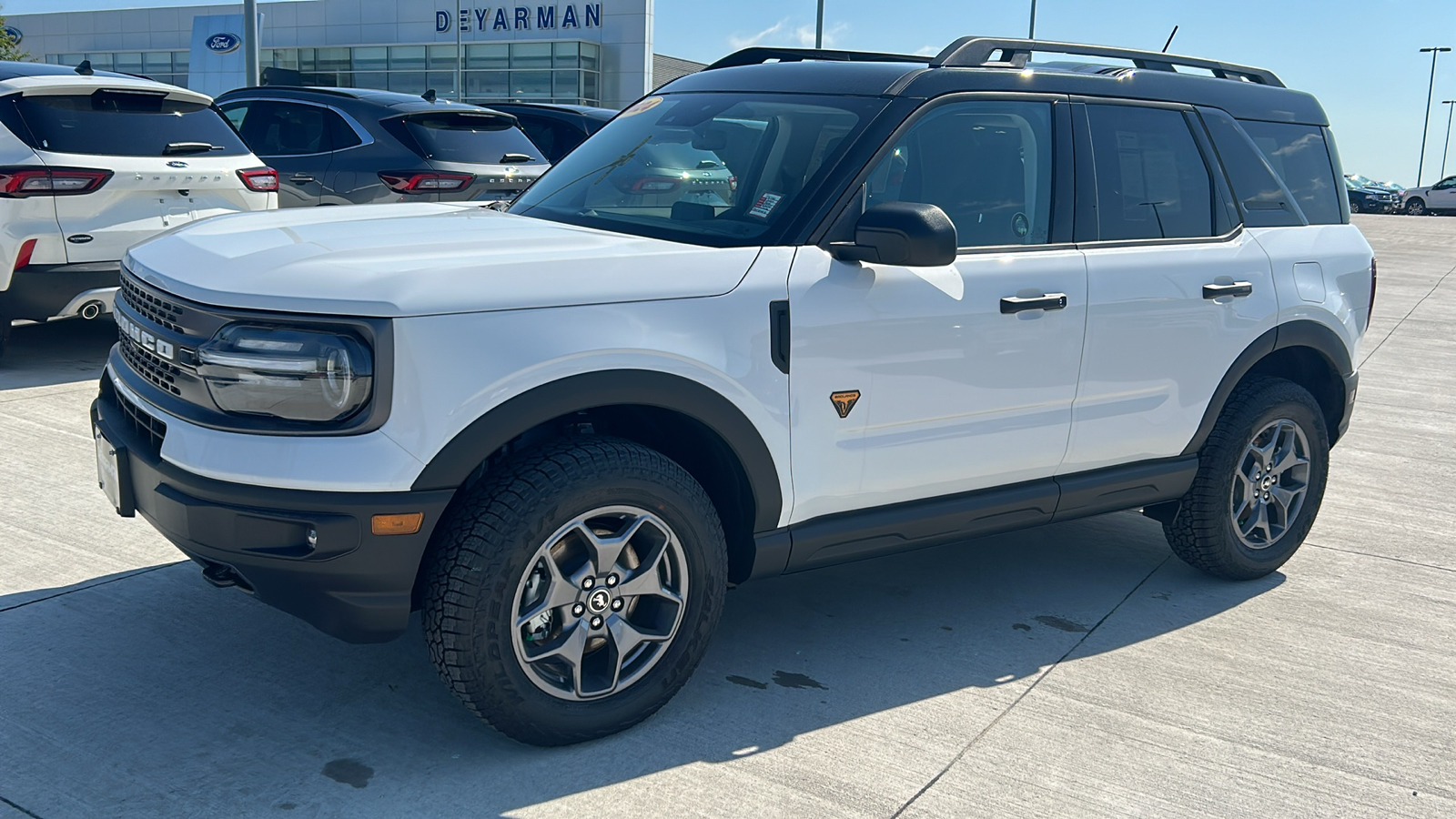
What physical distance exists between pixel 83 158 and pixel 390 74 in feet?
146

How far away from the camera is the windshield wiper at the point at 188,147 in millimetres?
7328

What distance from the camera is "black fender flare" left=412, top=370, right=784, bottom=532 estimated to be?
9.82 ft

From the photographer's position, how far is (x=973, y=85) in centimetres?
398

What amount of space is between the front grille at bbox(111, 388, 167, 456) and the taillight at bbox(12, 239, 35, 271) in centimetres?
392

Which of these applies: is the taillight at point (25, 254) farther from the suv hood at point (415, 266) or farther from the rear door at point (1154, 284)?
the rear door at point (1154, 284)

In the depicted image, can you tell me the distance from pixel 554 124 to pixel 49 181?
19.2 feet

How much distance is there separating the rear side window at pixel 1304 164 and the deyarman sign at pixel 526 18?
1681 inches

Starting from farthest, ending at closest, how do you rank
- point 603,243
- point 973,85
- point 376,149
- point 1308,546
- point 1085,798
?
point 376,149, point 1308,546, point 973,85, point 603,243, point 1085,798

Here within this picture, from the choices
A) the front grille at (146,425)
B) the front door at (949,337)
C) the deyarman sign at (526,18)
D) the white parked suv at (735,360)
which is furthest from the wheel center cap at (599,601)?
the deyarman sign at (526,18)

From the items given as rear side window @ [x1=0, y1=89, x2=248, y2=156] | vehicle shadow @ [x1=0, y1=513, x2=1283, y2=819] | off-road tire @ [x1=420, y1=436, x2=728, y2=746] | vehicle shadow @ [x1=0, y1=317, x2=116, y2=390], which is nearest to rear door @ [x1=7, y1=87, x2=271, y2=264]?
rear side window @ [x1=0, y1=89, x2=248, y2=156]

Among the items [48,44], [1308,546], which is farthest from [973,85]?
[48,44]

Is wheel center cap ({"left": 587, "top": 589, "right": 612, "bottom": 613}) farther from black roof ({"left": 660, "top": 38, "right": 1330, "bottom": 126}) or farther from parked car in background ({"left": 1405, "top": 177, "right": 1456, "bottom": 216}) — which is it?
parked car in background ({"left": 1405, "top": 177, "right": 1456, "bottom": 216})

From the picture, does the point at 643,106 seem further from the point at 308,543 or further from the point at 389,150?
the point at 389,150

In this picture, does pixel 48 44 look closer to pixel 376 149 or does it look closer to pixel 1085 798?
pixel 376 149
